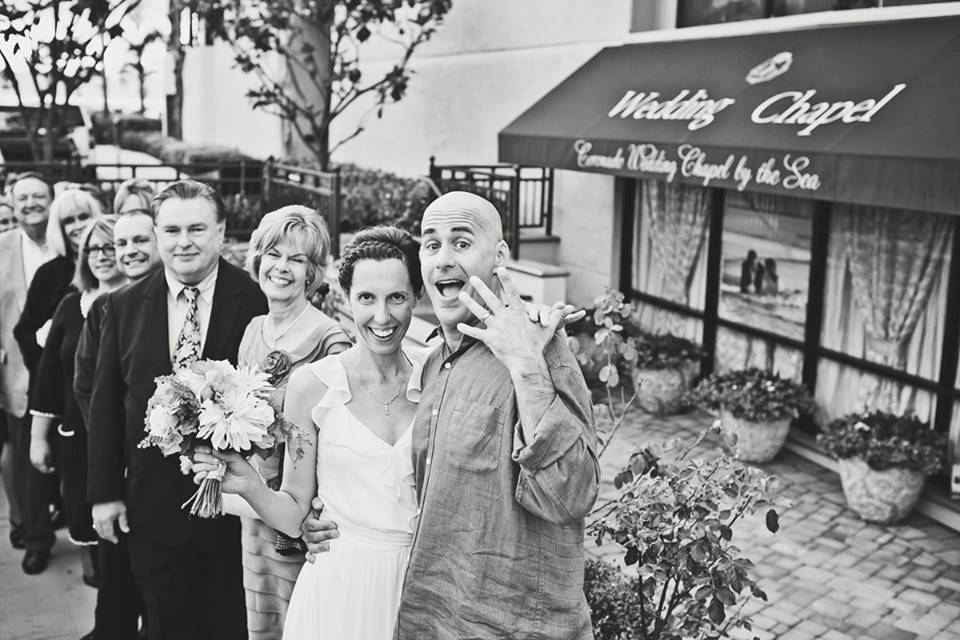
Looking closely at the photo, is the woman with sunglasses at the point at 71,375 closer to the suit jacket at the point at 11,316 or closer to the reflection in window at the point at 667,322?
the suit jacket at the point at 11,316

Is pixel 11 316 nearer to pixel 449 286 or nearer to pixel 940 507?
pixel 449 286

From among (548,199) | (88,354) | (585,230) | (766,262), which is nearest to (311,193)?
(548,199)

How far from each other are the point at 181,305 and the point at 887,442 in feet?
17.3

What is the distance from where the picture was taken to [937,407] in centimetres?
765

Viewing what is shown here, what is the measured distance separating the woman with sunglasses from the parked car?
40.3 ft

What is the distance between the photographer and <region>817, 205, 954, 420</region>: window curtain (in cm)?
771

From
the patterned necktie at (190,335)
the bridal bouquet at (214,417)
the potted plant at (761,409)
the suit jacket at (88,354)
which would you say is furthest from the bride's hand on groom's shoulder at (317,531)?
the potted plant at (761,409)

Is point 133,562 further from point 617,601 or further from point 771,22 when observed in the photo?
point 771,22

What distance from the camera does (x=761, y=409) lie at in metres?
8.43

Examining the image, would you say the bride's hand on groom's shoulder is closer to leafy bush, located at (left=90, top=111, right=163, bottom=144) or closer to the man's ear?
the man's ear

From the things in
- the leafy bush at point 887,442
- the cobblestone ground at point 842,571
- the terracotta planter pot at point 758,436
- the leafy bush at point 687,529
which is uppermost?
the leafy bush at point 687,529

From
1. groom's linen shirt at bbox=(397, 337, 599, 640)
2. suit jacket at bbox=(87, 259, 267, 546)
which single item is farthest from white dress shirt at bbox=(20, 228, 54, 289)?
groom's linen shirt at bbox=(397, 337, 599, 640)

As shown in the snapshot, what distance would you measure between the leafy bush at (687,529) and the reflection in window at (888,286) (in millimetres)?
4687

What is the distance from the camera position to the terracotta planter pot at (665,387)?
977 centimetres
